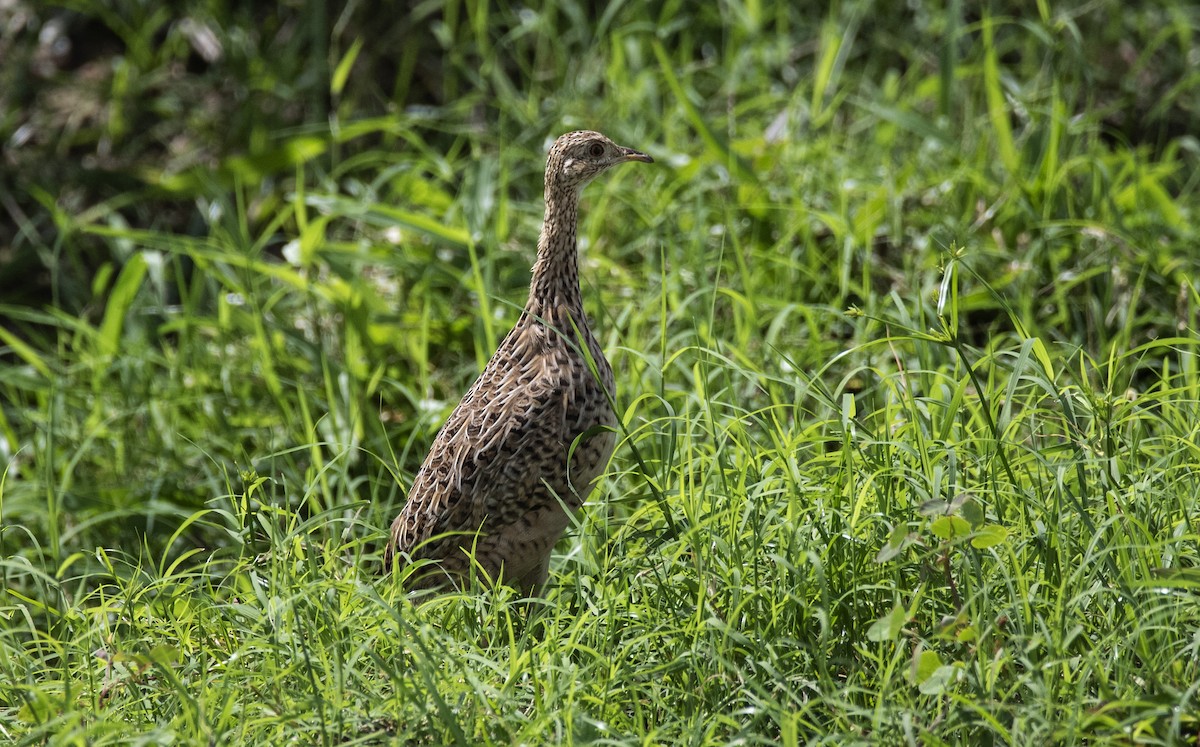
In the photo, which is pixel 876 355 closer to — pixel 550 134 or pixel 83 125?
pixel 550 134

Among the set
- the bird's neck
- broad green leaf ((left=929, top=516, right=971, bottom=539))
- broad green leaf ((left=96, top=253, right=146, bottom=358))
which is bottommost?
broad green leaf ((left=96, top=253, right=146, bottom=358))

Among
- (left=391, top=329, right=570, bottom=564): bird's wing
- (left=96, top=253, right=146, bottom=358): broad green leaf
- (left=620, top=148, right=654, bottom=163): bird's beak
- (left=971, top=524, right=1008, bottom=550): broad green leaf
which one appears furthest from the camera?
(left=96, top=253, right=146, bottom=358): broad green leaf

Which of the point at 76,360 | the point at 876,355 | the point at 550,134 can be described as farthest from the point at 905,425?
the point at 76,360

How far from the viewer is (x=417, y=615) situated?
300 cm

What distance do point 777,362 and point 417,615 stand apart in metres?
1.67

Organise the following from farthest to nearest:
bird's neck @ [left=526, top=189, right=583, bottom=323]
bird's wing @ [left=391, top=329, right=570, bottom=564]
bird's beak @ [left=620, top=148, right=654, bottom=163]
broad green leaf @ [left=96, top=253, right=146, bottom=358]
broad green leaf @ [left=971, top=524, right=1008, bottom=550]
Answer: broad green leaf @ [left=96, top=253, right=146, bottom=358]
bird's beak @ [left=620, top=148, right=654, bottom=163]
bird's neck @ [left=526, top=189, right=583, bottom=323]
bird's wing @ [left=391, top=329, right=570, bottom=564]
broad green leaf @ [left=971, top=524, right=1008, bottom=550]

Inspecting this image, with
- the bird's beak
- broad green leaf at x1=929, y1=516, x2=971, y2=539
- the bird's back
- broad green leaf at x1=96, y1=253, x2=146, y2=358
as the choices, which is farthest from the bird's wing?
broad green leaf at x1=96, y1=253, x2=146, y2=358

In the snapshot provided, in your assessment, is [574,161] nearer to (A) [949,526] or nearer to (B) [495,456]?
(B) [495,456]

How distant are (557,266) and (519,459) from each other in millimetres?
588

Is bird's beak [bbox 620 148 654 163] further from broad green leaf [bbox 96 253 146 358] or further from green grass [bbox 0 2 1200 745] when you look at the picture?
broad green leaf [bbox 96 253 146 358]

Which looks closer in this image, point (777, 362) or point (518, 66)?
point (777, 362)

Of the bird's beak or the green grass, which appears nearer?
the green grass

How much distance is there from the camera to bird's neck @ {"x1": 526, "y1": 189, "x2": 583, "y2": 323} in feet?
11.8

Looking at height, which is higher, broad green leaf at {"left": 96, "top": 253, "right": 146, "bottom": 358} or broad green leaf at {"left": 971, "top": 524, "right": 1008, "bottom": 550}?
broad green leaf at {"left": 971, "top": 524, "right": 1008, "bottom": 550}
